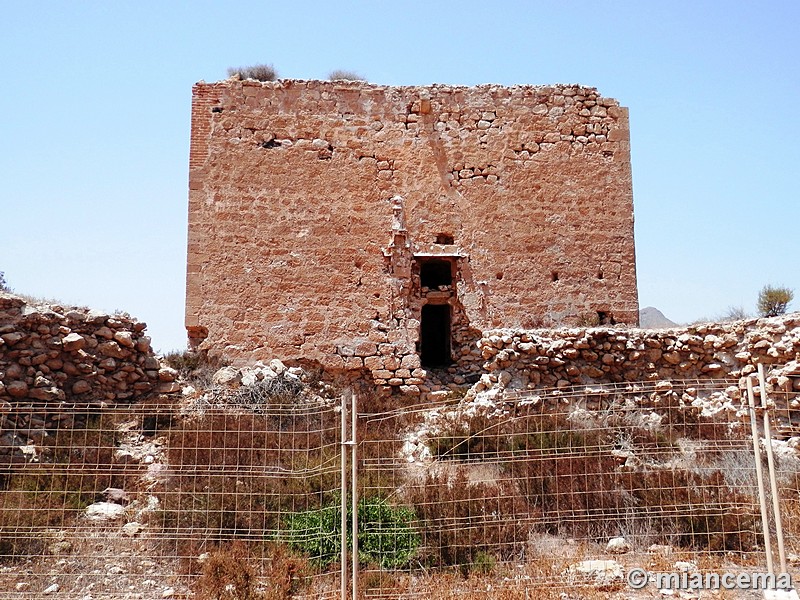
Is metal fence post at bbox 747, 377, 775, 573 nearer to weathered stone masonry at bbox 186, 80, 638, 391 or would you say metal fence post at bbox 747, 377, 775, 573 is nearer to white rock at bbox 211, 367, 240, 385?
weathered stone masonry at bbox 186, 80, 638, 391

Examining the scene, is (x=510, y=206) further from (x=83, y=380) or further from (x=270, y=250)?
(x=83, y=380)

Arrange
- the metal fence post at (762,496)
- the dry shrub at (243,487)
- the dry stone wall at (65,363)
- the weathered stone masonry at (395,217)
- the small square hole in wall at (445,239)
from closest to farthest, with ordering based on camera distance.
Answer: the metal fence post at (762,496) < the dry shrub at (243,487) < the dry stone wall at (65,363) < the weathered stone masonry at (395,217) < the small square hole in wall at (445,239)

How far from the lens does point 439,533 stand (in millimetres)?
7359

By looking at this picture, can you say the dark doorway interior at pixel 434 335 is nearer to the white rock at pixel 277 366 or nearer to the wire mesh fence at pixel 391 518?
the white rock at pixel 277 366

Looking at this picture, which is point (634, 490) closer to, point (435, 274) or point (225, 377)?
point (225, 377)

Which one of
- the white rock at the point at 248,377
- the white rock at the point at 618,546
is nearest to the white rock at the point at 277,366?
the white rock at the point at 248,377

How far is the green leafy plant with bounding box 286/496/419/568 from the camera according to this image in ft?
23.6

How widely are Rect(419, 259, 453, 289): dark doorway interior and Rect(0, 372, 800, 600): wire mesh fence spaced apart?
6.40 metres

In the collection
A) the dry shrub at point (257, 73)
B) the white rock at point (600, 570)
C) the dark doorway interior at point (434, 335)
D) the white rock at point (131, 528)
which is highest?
the dry shrub at point (257, 73)

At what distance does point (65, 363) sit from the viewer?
1073 centimetres

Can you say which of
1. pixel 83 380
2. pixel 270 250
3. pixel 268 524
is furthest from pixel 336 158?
pixel 268 524

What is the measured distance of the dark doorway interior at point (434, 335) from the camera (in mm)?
15867

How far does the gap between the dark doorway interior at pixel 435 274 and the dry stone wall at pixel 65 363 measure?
18.1ft

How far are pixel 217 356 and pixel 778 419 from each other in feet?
28.3
